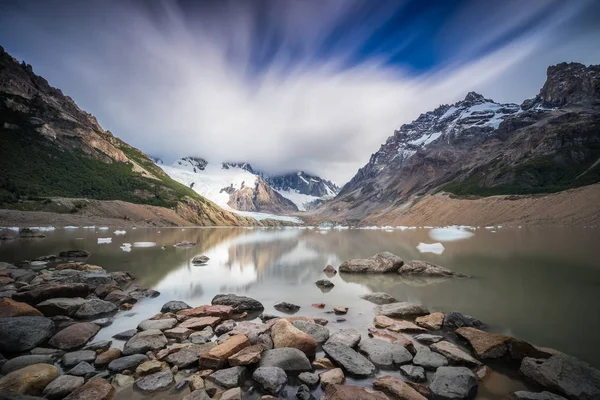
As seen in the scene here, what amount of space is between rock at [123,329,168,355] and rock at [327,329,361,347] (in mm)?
5212

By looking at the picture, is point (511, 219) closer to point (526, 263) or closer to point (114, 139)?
point (526, 263)

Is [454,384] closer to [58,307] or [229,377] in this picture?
[229,377]

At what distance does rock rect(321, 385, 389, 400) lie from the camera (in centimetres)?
571

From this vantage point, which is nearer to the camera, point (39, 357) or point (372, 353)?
point (39, 357)

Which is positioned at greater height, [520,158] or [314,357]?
[520,158]

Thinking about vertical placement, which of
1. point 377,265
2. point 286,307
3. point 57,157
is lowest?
point 286,307

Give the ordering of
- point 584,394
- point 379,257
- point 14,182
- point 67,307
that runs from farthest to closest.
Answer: point 14,182 < point 379,257 < point 67,307 < point 584,394

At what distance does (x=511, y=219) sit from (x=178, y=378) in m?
115

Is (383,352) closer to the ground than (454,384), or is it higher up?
closer to the ground

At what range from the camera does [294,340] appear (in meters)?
8.45

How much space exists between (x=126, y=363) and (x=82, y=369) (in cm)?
94

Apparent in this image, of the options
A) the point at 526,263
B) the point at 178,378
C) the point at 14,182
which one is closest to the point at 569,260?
the point at 526,263

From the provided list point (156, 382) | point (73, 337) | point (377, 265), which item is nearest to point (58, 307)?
point (73, 337)

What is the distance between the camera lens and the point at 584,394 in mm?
5996
